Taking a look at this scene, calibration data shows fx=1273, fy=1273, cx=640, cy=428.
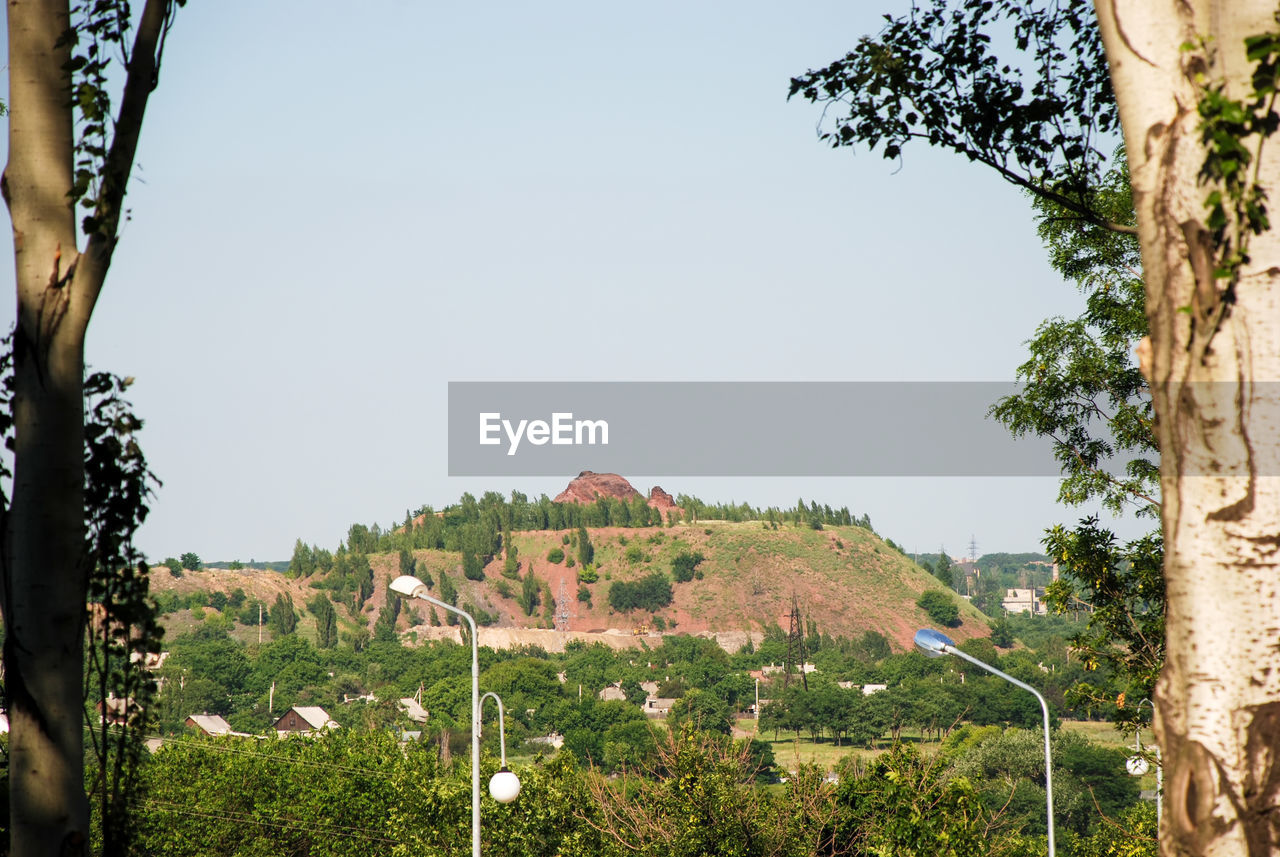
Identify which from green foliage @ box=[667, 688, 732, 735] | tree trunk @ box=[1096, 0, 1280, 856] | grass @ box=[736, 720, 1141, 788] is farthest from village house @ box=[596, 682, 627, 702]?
tree trunk @ box=[1096, 0, 1280, 856]

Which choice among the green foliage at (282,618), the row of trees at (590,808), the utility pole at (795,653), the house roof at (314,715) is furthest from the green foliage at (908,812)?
the green foliage at (282,618)

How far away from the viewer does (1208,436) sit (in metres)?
3.31

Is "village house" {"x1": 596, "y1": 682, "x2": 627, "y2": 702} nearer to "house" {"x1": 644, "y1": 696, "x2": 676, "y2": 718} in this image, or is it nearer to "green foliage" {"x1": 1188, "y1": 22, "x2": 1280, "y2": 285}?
"house" {"x1": 644, "y1": 696, "x2": 676, "y2": 718}

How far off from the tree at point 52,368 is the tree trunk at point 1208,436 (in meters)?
3.16

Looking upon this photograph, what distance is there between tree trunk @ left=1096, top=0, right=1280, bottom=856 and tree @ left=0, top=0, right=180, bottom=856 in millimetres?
3158

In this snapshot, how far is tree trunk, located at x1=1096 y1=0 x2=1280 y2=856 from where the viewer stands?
3.18 metres

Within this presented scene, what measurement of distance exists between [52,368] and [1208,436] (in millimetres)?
3419

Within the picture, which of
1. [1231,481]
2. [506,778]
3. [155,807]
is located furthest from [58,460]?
[155,807]

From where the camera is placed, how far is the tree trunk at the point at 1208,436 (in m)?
3.18

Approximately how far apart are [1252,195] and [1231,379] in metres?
0.48

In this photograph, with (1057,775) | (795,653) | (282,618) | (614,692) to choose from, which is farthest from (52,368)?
(282,618)

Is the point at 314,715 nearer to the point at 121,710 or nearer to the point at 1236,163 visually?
the point at 121,710

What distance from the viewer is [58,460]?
3938 mm

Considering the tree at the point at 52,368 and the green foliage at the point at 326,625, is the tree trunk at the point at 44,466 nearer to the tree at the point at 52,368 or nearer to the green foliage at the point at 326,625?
the tree at the point at 52,368
